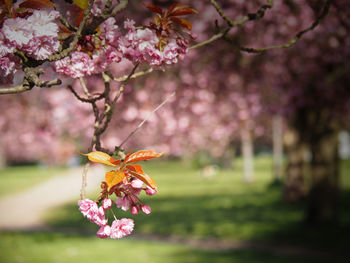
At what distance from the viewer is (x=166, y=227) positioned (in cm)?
1220

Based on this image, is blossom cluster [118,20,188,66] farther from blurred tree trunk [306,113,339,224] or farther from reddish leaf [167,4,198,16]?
blurred tree trunk [306,113,339,224]

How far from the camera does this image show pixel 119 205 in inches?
62.4

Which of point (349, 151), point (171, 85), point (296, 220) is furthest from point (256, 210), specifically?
point (349, 151)

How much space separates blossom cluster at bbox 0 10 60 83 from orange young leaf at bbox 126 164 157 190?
1.65ft

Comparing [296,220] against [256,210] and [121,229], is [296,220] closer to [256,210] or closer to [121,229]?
[256,210]

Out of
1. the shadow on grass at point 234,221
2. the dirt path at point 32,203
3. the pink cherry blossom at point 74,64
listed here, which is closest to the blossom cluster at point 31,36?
the pink cherry blossom at point 74,64

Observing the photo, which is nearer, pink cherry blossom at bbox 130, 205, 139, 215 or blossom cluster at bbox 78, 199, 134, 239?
blossom cluster at bbox 78, 199, 134, 239

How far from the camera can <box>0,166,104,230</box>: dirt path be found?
1436cm

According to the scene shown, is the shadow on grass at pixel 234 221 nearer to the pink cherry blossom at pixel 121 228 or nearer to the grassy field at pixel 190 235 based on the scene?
the grassy field at pixel 190 235

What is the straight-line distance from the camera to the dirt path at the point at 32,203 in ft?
47.1

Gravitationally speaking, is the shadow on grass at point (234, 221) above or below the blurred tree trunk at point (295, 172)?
below

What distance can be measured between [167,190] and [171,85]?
50.2 ft

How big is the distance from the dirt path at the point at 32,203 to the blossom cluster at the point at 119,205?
24.9ft

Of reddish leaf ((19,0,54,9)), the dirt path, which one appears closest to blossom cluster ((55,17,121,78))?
reddish leaf ((19,0,54,9))
